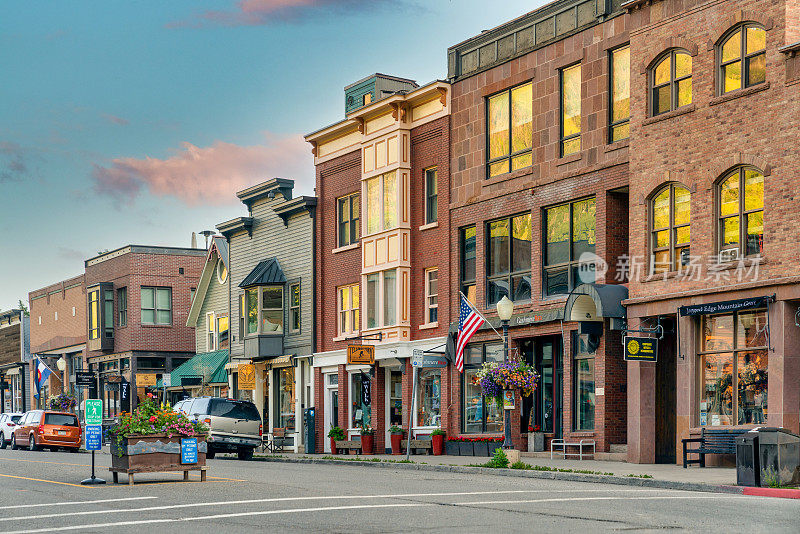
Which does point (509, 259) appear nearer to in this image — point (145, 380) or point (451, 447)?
point (451, 447)

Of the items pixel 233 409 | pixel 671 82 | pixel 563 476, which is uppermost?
pixel 671 82

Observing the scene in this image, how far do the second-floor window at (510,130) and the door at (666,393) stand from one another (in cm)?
664

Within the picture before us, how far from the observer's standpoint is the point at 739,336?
24.9m

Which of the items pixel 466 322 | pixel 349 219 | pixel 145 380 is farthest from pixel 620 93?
pixel 145 380

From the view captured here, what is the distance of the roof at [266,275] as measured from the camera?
4325 cm

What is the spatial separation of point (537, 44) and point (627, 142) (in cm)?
483

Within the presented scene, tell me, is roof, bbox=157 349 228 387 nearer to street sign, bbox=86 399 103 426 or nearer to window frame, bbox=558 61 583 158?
window frame, bbox=558 61 583 158

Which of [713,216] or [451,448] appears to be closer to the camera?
[713,216]

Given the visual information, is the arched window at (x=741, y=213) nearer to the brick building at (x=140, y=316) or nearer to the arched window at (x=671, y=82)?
the arched window at (x=671, y=82)

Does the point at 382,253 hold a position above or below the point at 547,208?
below

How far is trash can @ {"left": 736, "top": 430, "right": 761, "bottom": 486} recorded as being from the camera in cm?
1892

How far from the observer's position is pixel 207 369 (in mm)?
50250

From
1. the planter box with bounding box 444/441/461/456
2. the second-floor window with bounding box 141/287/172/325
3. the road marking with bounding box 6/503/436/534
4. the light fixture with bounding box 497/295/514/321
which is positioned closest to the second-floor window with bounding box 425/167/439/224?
the planter box with bounding box 444/441/461/456

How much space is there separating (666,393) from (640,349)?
2.35m
